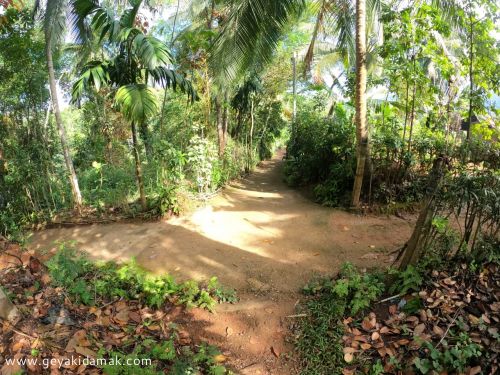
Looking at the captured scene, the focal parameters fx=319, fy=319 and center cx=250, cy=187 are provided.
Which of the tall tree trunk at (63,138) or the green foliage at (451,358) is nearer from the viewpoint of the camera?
the green foliage at (451,358)

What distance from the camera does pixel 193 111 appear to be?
9.22 metres

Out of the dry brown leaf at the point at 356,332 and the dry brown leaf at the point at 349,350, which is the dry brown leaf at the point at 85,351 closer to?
the dry brown leaf at the point at 349,350

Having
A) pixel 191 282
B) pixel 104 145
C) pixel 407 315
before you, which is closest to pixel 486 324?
pixel 407 315

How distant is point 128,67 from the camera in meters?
5.29

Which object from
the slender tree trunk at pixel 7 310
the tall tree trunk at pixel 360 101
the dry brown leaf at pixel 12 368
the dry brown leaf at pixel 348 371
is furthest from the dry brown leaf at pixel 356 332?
the tall tree trunk at pixel 360 101

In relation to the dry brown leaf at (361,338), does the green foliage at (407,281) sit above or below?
above

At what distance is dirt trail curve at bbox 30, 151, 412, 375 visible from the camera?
3.15m

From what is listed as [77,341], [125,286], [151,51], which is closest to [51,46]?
[151,51]

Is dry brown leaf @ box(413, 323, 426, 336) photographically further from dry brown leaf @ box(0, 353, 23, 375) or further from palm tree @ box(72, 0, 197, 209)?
palm tree @ box(72, 0, 197, 209)

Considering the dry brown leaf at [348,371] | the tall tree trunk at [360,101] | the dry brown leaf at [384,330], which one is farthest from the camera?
the tall tree trunk at [360,101]

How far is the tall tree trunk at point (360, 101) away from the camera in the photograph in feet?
18.3

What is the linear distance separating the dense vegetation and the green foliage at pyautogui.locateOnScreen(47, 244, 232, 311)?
2 centimetres

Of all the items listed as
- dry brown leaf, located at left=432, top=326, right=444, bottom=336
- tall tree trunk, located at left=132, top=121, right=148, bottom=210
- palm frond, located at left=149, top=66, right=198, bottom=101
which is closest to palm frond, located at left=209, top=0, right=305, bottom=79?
palm frond, located at left=149, top=66, right=198, bottom=101

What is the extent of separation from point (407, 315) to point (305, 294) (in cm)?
109
